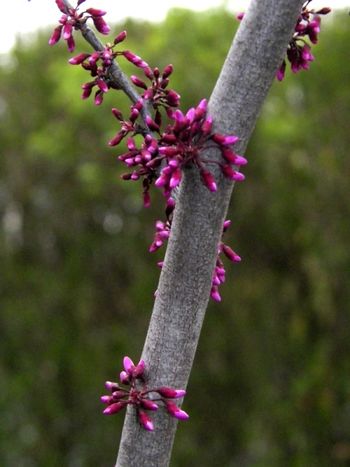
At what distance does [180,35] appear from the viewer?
877 cm

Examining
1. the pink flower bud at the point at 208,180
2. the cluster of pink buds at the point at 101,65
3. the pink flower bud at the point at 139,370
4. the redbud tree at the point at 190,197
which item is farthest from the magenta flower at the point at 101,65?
the pink flower bud at the point at 139,370

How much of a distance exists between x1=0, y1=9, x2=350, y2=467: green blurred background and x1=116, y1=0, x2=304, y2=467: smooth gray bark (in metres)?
6.59

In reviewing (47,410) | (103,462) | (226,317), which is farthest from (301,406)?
(47,410)

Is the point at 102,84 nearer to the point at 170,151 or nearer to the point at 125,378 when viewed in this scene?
the point at 170,151

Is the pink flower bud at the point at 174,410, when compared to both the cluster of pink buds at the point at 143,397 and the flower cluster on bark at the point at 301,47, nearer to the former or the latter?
the cluster of pink buds at the point at 143,397

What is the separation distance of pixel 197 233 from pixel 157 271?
25.4ft

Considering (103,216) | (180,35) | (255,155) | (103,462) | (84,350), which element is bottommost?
(103,462)

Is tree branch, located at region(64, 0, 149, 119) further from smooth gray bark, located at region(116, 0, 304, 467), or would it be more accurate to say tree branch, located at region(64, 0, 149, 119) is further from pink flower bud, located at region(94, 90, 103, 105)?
smooth gray bark, located at region(116, 0, 304, 467)

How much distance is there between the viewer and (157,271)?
9.40 metres

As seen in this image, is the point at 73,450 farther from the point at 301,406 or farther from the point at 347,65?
the point at 347,65

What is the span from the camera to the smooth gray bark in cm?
165

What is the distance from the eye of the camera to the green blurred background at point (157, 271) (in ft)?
28.4

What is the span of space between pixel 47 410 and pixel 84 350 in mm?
888

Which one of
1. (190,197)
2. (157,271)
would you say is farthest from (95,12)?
(157,271)
